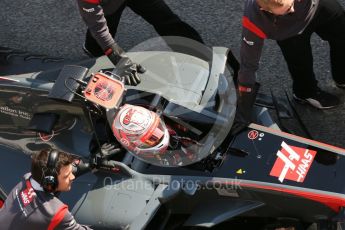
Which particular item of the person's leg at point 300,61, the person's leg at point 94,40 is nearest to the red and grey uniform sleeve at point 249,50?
the person's leg at point 300,61

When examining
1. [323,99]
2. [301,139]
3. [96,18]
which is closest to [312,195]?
[301,139]

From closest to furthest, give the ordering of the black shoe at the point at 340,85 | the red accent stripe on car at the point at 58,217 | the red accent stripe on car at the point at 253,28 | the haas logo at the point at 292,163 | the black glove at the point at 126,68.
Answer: the red accent stripe on car at the point at 58,217, the haas logo at the point at 292,163, the red accent stripe on car at the point at 253,28, the black glove at the point at 126,68, the black shoe at the point at 340,85

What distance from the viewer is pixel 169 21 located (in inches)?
193

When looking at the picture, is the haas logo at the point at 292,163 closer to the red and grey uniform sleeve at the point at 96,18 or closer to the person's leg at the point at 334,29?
the person's leg at the point at 334,29

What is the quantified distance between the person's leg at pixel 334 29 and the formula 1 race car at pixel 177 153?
69cm

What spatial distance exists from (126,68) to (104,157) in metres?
0.65

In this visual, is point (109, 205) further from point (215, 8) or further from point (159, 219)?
point (215, 8)

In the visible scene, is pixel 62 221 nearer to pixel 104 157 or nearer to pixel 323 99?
pixel 104 157

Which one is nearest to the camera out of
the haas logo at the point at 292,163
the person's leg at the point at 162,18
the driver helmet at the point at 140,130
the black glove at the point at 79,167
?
the driver helmet at the point at 140,130

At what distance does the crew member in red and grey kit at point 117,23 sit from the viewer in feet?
13.4

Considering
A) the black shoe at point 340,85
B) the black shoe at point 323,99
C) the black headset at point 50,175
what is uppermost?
the black shoe at point 340,85

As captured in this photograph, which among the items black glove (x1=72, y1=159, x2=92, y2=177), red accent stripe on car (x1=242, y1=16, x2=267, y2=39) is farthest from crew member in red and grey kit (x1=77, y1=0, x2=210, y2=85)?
red accent stripe on car (x1=242, y1=16, x2=267, y2=39)

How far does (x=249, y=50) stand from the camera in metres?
3.78

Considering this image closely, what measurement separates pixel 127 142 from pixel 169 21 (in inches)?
68.2
